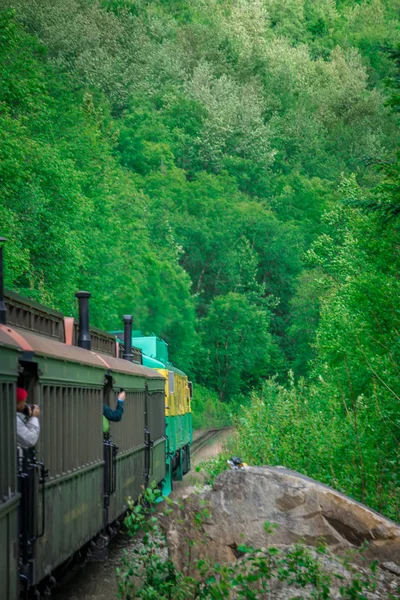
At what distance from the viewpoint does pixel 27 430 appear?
376 inches

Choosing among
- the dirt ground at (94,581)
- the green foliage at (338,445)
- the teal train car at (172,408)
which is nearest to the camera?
Result: the dirt ground at (94,581)

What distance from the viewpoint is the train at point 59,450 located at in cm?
902

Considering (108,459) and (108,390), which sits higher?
(108,390)

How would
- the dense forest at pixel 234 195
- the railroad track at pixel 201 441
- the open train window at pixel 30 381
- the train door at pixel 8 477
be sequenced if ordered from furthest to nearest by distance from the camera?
the railroad track at pixel 201 441 < the dense forest at pixel 234 195 < the open train window at pixel 30 381 < the train door at pixel 8 477

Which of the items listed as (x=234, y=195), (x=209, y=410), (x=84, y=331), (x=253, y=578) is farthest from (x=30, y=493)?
(x=234, y=195)

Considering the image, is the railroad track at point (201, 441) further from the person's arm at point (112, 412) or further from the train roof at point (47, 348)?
the train roof at point (47, 348)

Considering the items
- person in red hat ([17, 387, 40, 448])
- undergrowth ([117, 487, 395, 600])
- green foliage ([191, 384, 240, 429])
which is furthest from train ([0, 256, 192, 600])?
green foliage ([191, 384, 240, 429])

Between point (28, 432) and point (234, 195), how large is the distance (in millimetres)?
78762

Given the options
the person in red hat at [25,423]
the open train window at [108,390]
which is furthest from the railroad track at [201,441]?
the person in red hat at [25,423]

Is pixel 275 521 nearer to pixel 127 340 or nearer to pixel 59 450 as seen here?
pixel 59 450

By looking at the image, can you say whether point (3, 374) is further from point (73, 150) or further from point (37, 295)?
point (73, 150)

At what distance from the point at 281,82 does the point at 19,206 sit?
67062mm

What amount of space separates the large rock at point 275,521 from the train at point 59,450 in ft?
3.82

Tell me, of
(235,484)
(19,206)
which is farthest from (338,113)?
(235,484)
